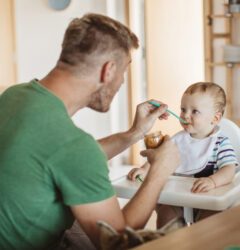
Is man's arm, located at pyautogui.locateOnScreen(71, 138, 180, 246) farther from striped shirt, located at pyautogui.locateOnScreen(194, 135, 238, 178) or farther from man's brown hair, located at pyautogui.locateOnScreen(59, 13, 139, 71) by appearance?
striped shirt, located at pyautogui.locateOnScreen(194, 135, 238, 178)

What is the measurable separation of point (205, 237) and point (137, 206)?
1.11 feet

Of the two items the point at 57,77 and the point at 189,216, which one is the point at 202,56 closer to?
the point at 189,216

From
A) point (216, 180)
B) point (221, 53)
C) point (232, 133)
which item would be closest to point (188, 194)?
point (216, 180)

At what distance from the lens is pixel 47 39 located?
509 cm

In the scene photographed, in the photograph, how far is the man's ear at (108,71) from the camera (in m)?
1.53

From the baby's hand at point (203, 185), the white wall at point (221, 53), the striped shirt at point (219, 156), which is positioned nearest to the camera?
the baby's hand at point (203, 185)

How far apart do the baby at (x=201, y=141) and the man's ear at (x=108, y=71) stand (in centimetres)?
62

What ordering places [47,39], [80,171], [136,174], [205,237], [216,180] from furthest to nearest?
[47,39], [136,174], [216,180], [80,171], [205,237]

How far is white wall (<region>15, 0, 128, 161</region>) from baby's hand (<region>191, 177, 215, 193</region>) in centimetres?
315

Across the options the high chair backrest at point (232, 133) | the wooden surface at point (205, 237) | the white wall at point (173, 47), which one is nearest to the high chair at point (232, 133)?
the high chair backrest at point (232, 133)

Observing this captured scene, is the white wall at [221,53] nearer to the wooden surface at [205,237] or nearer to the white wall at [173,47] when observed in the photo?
the white wall at [173,47]

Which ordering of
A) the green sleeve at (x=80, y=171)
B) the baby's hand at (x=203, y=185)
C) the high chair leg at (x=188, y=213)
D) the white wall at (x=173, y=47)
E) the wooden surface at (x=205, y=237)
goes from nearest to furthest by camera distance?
the wooden surface at (x=205, y=237), the green sleeve at (x=80, y=171), the baby's hand at (x=203, y=185), the high chair leg at (x=188, y=213), the white wall at (x=173, y=47)

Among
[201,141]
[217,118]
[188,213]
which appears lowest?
[188,213]

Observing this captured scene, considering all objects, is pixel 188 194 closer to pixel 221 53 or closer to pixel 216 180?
pixel 216 180
